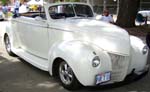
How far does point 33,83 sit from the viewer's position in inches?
255

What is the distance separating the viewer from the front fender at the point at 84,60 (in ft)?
17.5

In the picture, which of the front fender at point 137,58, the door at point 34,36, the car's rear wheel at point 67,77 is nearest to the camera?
the car's rear wheel at point 67,77

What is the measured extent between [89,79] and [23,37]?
3451 mm

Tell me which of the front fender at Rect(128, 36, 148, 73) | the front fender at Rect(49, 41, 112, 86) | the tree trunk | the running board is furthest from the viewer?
the tree trunk

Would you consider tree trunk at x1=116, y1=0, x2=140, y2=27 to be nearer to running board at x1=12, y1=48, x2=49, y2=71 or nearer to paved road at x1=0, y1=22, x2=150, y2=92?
running board at x1=12, y1=48, x2=49, y2=71

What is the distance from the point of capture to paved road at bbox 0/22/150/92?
599cm

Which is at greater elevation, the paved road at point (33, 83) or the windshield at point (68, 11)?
the windshield at point (68, 11)

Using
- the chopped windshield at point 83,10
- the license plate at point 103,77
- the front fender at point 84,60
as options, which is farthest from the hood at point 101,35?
the chopped windshield at point 83,10

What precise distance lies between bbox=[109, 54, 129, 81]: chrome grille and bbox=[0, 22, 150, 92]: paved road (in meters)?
0.39

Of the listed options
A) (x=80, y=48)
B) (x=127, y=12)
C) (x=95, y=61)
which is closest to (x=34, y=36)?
(x=80, y=48)

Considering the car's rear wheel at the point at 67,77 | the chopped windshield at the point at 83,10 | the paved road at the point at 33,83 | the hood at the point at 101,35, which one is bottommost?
the paved road at the point at 33,83

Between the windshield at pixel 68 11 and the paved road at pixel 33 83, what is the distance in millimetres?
1420

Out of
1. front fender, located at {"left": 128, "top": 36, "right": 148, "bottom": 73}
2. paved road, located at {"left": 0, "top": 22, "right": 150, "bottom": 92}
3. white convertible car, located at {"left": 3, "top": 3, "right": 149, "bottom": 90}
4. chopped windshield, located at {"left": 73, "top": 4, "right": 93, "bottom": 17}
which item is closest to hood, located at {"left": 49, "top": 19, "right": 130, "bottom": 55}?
white convertible car, located at {"left": 3, "top": 3, "right": 149, "bottom": 90}

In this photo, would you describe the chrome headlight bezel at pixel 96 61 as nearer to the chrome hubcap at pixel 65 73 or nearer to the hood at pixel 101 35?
the hood at pixel 101 35
